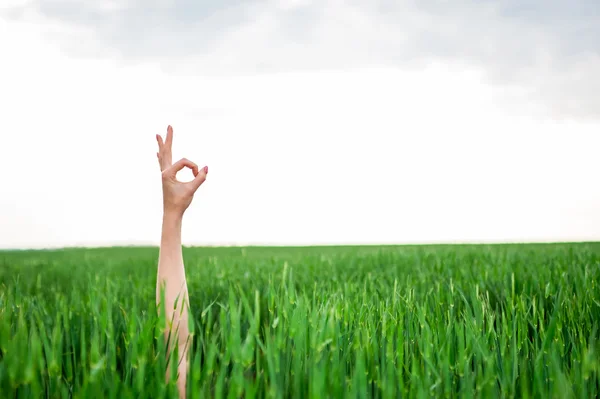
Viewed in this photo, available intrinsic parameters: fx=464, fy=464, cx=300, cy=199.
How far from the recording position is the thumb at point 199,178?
2408 millimetres

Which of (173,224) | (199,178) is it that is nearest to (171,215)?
(173,224)

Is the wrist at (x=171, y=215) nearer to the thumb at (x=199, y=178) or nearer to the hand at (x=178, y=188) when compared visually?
the hand at (x=178, y=188)

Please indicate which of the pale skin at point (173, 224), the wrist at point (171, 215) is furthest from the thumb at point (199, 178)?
the wrist at point (171, 215)

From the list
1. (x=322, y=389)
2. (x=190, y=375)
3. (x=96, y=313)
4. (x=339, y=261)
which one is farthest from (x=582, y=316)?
(x=339, y=261)

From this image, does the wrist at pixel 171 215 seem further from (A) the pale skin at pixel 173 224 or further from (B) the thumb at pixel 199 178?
(B) the thumb at pixel 199 178

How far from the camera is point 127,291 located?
4.41 meters

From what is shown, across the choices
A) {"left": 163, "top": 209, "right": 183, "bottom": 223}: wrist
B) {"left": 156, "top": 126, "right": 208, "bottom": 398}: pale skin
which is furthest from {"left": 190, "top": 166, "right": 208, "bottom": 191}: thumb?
{"left": 163, "top": 209, "right": 183, "bottom": 223}: wrist

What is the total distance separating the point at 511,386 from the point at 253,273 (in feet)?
11.8

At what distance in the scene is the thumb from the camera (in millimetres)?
2408

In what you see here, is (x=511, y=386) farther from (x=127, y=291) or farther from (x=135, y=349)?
(x=127, y=291)

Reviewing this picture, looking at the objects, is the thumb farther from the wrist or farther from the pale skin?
the wrist

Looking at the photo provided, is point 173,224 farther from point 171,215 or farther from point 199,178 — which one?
point 199,178

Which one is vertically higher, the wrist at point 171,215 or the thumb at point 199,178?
the thumb at point 199,178

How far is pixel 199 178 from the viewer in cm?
242
